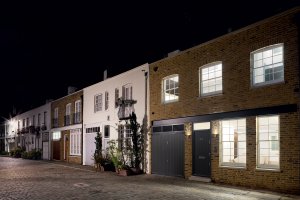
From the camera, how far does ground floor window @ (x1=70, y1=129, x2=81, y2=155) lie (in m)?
30.3

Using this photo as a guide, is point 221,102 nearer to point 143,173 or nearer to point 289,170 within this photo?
point 289,170

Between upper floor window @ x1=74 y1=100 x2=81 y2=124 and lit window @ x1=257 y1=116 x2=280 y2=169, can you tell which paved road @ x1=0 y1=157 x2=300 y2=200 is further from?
upper floor window @ x1=74 y1=100 x2=81 y2=124

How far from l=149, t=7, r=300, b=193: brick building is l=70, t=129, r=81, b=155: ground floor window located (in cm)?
1204

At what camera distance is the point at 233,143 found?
49.9ft

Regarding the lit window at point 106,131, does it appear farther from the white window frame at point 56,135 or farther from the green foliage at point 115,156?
the white window frame at point 56,135

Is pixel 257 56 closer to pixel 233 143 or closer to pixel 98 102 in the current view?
pixel 233 143

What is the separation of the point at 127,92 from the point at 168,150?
5.79m

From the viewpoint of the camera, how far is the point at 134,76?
22.1 m

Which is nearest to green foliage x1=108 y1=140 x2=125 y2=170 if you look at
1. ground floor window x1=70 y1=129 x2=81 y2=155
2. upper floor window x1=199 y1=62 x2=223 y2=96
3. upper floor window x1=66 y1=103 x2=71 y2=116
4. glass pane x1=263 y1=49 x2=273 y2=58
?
upper floor window x1=199 y1=62 x2=223 y2=96

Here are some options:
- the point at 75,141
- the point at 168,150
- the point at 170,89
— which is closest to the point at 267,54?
the point at 170,89

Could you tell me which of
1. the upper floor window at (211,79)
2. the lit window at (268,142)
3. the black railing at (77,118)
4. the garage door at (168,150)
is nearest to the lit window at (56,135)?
the black railing at (77,118)

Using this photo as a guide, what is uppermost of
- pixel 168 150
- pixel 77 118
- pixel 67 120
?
pixel 77 118

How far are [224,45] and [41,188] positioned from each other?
29.5 ft

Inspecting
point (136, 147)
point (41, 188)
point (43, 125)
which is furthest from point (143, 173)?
point (43, 125)
